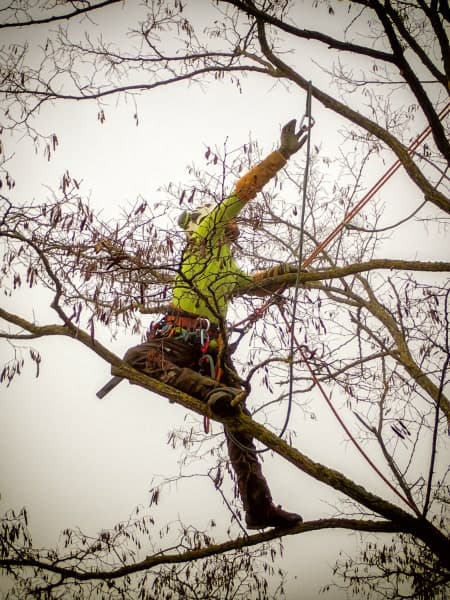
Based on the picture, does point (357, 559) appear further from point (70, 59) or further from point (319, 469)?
point (70, 59)

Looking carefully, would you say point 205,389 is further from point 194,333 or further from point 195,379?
point 194,333

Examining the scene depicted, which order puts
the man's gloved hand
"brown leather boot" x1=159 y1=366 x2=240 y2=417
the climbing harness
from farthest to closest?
the climbing harness, the man's gloved hand, "brown leather boot" x1=159 y1=366 x2=240 y2=417

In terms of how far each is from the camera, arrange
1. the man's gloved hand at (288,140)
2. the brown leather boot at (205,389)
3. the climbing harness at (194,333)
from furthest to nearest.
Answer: the climbing harness at (194,333)
the man's gloved hand at (288,140)
the brown leather boot at (205,389)

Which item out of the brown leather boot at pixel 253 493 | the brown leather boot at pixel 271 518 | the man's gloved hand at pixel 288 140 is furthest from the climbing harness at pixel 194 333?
the man's gloved hand at pixel 288 140

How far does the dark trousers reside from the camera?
2.61m

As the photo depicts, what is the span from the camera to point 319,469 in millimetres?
2625

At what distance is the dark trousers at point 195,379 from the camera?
2.61 meters

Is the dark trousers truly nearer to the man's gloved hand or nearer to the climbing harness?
the climbing harness

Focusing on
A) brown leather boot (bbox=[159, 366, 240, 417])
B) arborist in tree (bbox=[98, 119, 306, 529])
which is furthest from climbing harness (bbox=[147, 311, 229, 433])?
brown leather boot (bbox=[159, 366, 240, 417])

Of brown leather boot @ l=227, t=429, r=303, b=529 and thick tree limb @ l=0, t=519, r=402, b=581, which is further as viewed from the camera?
brown leather boot @ l=227, t=429, r=303, b=529

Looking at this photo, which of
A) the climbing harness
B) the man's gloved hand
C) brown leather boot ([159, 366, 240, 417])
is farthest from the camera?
the climbing harness

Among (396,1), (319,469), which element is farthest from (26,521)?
(396,1)

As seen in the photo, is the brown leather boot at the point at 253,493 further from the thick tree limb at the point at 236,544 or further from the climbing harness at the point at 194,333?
the climbing harness at the point at 194,333

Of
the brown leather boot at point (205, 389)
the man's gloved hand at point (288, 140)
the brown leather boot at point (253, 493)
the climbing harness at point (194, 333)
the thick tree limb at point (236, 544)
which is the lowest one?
the thick tree limb at point (236, 544)
